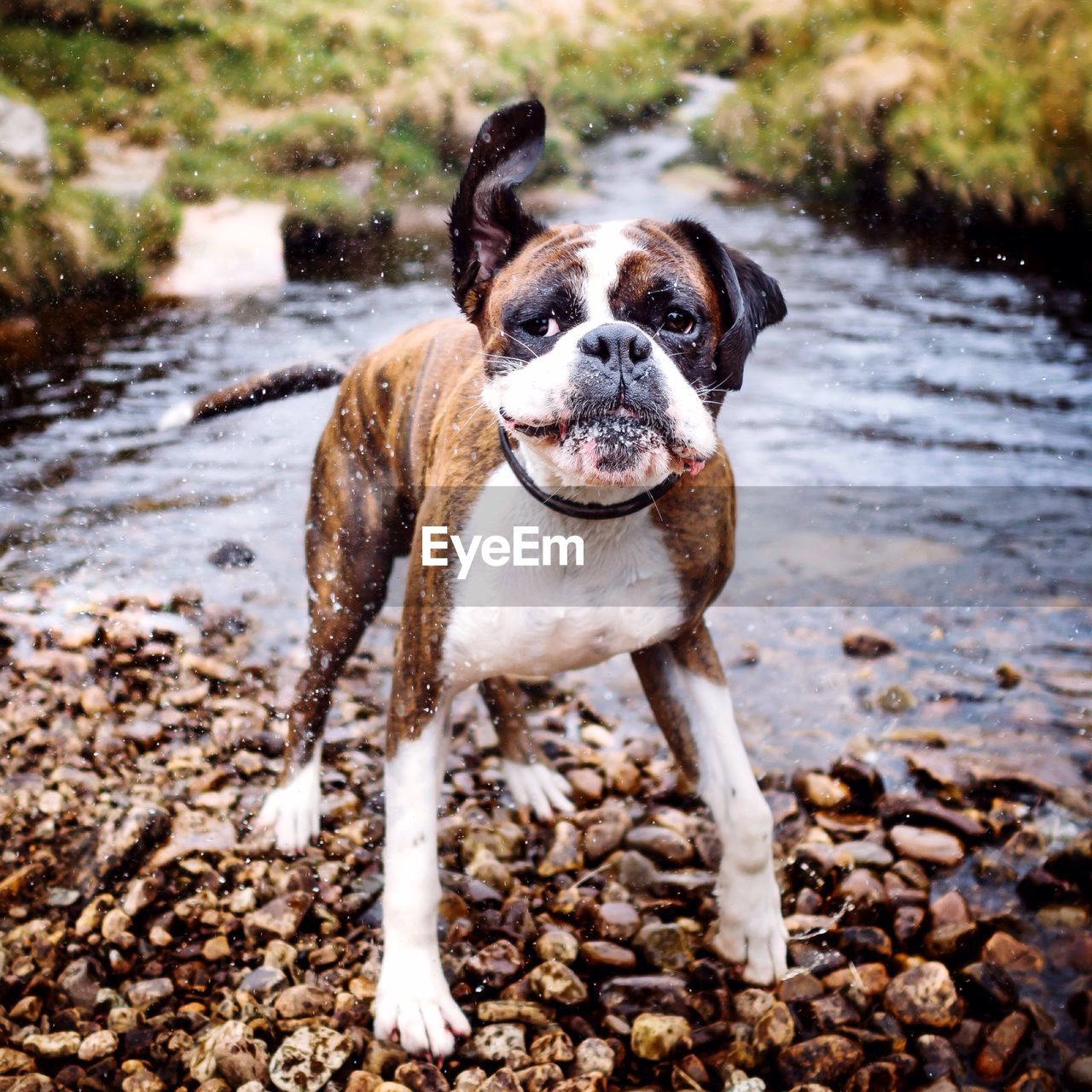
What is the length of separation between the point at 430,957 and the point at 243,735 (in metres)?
1.40

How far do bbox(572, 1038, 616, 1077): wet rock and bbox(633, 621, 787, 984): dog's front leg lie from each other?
0.42 m

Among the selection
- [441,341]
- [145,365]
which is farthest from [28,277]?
[441,341]

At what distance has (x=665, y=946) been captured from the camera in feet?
8.82

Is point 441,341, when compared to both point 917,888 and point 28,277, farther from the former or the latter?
point 28,277

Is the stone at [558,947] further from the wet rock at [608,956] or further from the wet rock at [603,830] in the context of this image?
the wet rock at [603,830]

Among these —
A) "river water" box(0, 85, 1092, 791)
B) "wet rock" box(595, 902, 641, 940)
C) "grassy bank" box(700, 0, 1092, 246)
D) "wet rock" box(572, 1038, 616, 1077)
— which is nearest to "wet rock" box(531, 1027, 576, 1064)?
"wet rock" box(572, 1038, 616, 1077)

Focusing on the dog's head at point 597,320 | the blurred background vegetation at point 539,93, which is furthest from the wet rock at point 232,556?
the blurred background vegetation at point 539,93

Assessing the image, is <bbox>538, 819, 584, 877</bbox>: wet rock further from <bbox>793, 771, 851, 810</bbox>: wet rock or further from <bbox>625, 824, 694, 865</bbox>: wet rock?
<bbox>793, 771, 851, 810</bbox>: wet rock

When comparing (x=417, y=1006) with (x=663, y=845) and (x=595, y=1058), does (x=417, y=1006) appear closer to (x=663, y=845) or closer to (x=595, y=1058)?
(x=595, y=1058)

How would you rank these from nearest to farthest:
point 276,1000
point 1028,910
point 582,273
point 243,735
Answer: point 582,273 < point 276,1000 < point 1028,910 < point 243,735

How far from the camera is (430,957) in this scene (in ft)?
8.24

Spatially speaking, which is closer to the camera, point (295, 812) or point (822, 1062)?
point (822, 1062)

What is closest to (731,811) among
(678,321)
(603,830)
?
(603,830)

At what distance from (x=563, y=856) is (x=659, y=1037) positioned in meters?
0.71
